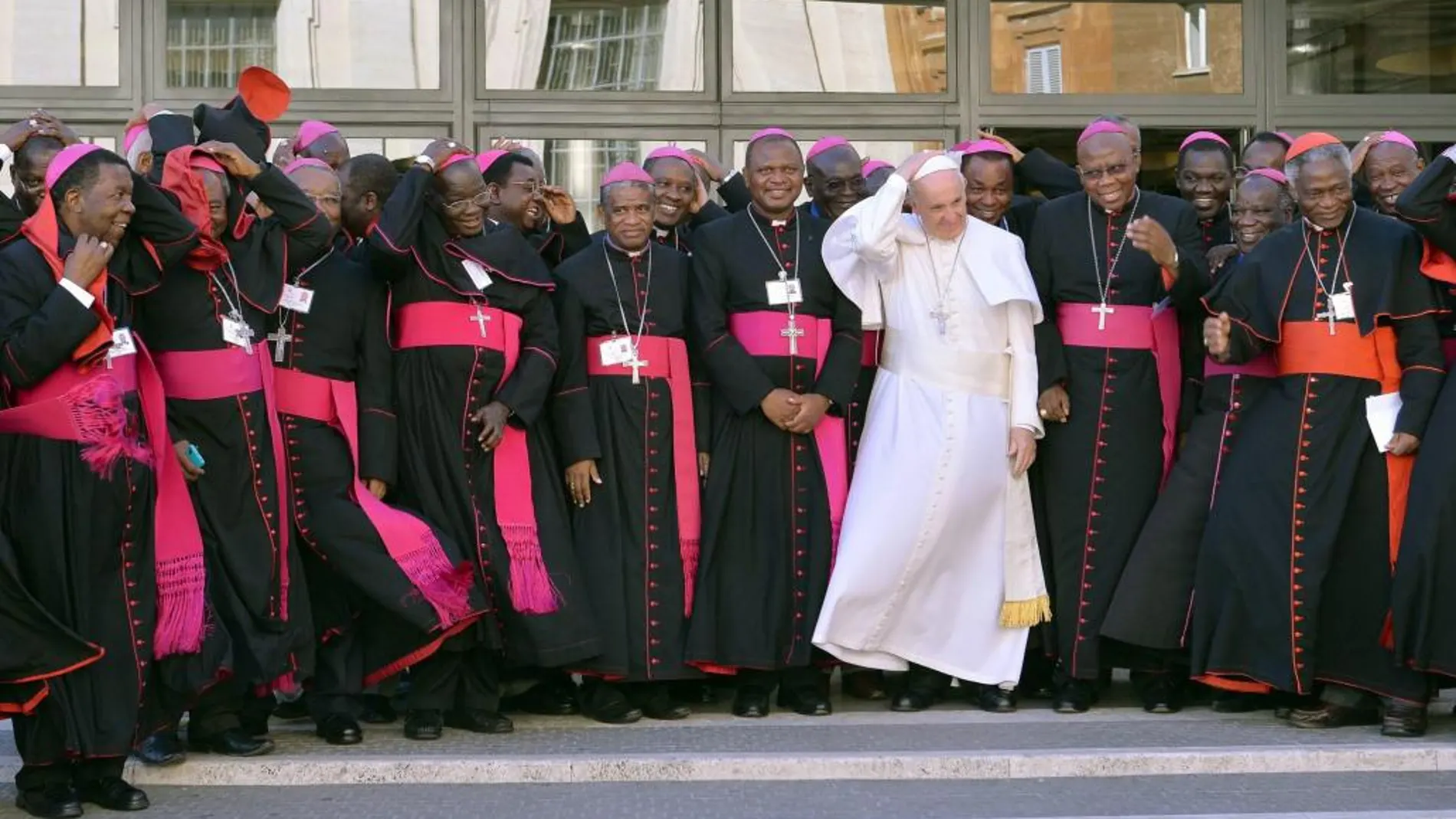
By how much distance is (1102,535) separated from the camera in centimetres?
795

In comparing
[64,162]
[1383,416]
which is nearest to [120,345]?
[64,162]

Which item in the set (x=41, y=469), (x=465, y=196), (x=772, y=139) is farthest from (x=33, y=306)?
(x=772, y=139)

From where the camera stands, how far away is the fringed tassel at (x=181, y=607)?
258 inches

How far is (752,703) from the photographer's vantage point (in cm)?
784

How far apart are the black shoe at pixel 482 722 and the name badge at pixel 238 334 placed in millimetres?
1507

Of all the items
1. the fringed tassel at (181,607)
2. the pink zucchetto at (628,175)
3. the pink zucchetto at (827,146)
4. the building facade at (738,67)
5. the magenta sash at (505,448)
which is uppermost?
the building facade at (738,67)

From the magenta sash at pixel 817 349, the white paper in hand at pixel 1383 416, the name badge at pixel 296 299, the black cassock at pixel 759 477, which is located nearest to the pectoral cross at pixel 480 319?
the name badge at pixel 296 299

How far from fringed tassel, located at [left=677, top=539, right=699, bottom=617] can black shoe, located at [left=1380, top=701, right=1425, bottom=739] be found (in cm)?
248

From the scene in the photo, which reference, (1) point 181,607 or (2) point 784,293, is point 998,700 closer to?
(2) point 784,293

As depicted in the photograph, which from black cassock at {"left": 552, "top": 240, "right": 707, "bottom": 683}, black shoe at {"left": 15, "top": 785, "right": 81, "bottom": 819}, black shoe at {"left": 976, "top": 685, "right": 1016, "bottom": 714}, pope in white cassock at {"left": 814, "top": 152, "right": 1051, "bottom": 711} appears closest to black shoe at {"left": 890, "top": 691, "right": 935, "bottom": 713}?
pope in white cassock at {"left": 814, "top": 152, "right": 1051, "bottom": 711}

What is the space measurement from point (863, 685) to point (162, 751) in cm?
273

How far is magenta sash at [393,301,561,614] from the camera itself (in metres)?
7.55

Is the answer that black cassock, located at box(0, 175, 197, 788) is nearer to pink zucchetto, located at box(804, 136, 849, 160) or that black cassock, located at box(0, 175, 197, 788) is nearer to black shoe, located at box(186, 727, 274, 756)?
black shoe, located at box(186, 727, 274, 756)

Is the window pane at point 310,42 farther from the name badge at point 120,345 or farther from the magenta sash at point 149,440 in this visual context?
the name badge at point 120,345
